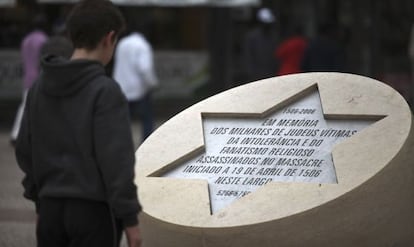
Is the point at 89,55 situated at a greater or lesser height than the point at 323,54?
greater

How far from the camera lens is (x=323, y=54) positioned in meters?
12.5

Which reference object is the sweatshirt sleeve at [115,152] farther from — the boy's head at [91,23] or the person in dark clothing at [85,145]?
the boy's head at [91,23]

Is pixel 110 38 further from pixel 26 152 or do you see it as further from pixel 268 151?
pixel 268 151

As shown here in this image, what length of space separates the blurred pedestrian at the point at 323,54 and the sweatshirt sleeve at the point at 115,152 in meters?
8.82

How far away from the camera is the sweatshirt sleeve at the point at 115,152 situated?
3791 millimetres

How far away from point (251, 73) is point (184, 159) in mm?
9447

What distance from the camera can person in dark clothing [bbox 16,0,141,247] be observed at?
3.81 m

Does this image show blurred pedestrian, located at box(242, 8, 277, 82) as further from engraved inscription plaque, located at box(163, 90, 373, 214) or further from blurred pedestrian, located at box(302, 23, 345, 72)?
engraved inscription plaque, located at box(163, 90, 373, 214)

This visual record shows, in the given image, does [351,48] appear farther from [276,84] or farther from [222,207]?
[222,207]

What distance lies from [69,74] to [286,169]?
221 centimetres

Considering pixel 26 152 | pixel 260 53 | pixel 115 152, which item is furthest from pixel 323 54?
pixel 115 152

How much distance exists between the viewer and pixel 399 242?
18.4ft

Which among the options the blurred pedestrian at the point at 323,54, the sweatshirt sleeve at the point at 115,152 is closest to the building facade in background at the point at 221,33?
the blurred pedestrian at the point at 323,54

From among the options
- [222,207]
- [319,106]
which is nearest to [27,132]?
[222,207]
